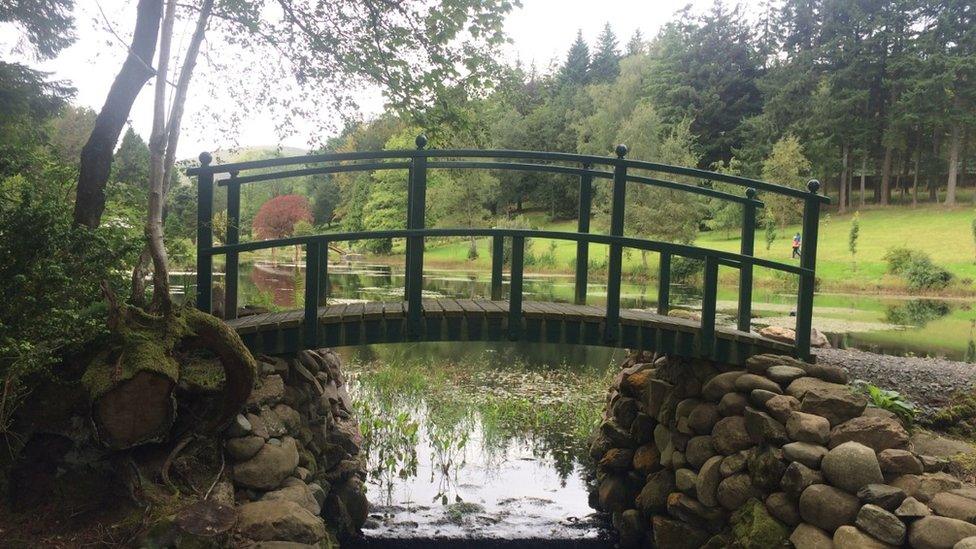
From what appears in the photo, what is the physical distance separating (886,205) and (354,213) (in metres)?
29.9

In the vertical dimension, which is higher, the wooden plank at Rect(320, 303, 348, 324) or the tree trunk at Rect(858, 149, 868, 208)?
the tree trunk at Rect(858, 149, 868, 208)

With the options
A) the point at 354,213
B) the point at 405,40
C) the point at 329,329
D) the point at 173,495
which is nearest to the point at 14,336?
the point at 173,495

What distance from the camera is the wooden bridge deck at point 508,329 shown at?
556cm

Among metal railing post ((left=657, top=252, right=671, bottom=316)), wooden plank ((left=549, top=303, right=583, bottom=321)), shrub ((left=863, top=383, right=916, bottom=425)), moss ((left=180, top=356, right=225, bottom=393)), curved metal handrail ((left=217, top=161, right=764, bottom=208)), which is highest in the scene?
curved metal handrail ((left=217, top=161, right=764, bottom=208))

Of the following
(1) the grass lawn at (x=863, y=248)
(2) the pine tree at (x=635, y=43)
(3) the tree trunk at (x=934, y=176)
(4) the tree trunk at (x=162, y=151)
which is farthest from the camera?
(2) the pine tree at (x=635, y=43)

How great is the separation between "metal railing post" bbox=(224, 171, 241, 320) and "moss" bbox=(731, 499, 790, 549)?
424 cm

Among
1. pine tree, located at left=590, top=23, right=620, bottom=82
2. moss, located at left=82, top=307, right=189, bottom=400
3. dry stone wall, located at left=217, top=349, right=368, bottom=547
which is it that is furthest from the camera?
pine tree, located at left=590, top=23, right=620, bottom=82

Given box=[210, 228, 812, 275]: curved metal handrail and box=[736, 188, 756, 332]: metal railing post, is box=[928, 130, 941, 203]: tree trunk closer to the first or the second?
box=[736, 188, 756, 332]: metal railing post

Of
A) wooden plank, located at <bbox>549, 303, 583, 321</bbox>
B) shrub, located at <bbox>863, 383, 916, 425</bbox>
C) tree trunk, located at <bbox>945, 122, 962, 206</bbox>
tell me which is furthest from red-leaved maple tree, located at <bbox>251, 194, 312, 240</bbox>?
Answer: tree trunk, located at <bbox>945, 122, 962, 206</bbox>

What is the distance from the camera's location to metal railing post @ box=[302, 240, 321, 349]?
532 cm

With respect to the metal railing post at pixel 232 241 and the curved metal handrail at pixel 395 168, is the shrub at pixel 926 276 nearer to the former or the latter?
the curved metal handrail at pixel 395 168

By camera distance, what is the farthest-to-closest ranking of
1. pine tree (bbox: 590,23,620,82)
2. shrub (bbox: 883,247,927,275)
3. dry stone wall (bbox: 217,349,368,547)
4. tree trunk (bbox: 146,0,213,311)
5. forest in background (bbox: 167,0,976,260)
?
pine tree (bbox: 590,23,620,82) → forest in background (bbox: 167,0,976,260) → shrub (bbox: 883,247,927,275) → tree trunk (bbox: 146,0,213,311) → dry stone wall (bbox: 217,349,368,547)

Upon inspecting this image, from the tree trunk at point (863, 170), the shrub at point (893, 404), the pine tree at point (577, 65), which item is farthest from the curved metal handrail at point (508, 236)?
the pine tree at point (577, 65)

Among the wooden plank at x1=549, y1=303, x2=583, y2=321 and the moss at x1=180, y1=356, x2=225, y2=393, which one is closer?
the moss at x1=180, y1=356, x2=225, y2=393
